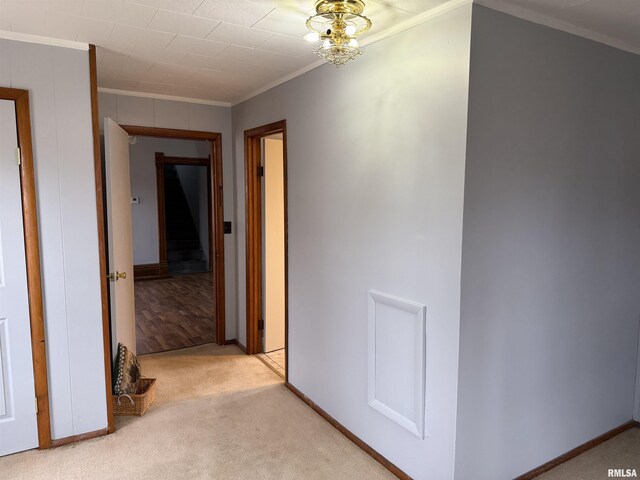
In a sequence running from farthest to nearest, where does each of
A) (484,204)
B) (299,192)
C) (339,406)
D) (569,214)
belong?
(299,192)
(339,406)
(569,214)
(484,204)

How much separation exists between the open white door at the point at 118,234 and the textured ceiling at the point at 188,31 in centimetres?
49

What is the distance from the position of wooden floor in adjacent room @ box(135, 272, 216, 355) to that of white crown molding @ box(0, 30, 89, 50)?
2.62 m

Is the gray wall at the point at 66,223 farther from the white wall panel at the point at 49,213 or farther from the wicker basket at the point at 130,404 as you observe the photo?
the wicker basket at the point at 130,404

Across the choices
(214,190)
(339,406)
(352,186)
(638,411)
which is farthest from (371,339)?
(214,190)

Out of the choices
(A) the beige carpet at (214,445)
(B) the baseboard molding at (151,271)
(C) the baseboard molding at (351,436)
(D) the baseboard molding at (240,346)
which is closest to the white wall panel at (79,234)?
(A) the beige carpet at (214,445)

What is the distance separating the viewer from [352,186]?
2479 millimetres

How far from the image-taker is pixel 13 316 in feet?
7.79

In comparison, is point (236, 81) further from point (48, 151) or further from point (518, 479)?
point (518, 479)

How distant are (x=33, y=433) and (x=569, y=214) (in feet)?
9.88

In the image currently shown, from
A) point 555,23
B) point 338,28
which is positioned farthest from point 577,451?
point 338,28

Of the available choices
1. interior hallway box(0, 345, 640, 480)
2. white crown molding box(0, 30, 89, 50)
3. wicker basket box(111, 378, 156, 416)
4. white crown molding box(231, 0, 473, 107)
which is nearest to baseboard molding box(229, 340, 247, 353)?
interior hallway box(0, 345, 640, 480)

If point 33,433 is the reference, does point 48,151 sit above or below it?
above

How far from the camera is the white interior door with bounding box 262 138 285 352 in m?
3.81

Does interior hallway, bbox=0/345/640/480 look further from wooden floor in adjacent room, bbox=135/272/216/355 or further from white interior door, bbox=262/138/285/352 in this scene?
wooden floor in adjacent room, bbox=135/272/216/355
